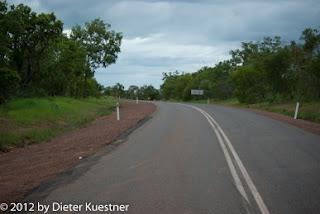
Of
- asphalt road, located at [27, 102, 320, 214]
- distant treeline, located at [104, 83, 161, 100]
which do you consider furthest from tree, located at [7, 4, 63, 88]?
distant treeline, located at [104, 83, 161, 100]

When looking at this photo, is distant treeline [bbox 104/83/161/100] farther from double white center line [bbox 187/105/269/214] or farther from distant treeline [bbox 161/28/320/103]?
double white center line [bbox 187/105/269/214]

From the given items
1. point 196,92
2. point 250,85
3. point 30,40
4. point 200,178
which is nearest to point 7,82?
point 30,40

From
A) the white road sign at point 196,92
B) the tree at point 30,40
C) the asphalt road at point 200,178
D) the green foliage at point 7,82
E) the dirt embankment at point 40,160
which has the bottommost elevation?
the dirt embankment at point 40,160

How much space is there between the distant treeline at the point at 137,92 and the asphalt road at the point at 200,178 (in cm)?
11096

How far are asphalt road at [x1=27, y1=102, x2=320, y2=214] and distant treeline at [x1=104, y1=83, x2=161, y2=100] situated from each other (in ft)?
364

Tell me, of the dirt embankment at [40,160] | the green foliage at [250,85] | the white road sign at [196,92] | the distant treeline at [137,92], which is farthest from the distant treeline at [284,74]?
the distant treeline at [137,92]

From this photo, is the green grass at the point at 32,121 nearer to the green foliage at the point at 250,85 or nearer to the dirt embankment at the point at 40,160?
the dirt embankment at the point at 40,160

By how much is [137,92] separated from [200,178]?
Answer: 126419 millimetres

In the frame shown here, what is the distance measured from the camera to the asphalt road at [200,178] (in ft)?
28.4

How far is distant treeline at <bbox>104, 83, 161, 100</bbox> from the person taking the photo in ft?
422

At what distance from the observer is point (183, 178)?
424 inches

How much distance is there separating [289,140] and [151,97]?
116 meters

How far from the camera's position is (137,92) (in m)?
137

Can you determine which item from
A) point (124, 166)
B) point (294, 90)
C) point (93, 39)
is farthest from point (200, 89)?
point (124, 166)
